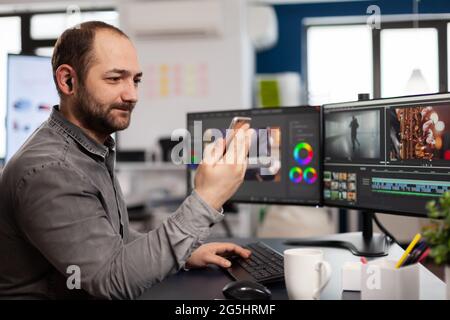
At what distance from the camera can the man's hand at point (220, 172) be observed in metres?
0.94

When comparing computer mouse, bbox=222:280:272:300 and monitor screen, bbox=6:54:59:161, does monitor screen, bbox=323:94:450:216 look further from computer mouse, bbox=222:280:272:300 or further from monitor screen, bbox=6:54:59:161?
monitor screen, bbox=6:54:59:161

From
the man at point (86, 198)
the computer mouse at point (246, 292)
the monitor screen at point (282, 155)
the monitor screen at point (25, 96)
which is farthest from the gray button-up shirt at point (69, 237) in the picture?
the monitor screen at point (25, 96)

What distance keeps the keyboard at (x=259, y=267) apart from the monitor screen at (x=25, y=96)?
1.11 m

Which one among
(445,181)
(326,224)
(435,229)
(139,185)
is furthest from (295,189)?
(139,185)

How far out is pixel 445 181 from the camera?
115 cm

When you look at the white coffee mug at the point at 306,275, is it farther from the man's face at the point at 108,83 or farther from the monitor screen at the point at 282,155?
the monitor screen at the point at 282,155

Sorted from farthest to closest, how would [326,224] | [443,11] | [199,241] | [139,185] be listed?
[139,185]
[326,224]
[443,11]
[199,241]

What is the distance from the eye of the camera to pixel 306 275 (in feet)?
2.95

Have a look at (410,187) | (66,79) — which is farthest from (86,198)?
(410,187)

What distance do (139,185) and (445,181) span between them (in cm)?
347

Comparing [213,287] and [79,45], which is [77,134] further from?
[213,287]

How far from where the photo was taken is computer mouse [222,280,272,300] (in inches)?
36.2

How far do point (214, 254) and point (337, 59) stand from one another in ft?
15.1
